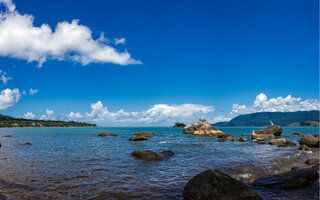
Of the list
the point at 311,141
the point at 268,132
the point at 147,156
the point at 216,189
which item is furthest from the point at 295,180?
the point at 268,132

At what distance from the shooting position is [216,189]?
8273 mm

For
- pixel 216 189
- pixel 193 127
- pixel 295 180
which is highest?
pixel 216 189

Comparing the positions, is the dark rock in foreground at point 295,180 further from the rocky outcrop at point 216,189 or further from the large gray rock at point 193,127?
the large gray rock at point 193,127

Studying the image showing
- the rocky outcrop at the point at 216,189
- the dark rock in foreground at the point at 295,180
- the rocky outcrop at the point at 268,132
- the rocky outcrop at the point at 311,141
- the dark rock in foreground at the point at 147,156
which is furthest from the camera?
the rocky outcrop at the point at 268,132

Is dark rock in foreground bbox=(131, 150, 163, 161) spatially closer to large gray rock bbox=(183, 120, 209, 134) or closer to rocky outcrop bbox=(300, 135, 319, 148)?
rocky outcrop bbox=(300, 135, 319, 148)

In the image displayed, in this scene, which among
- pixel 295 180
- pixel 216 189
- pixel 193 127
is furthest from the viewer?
pixel 193 127

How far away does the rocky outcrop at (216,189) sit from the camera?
8055 millimetres

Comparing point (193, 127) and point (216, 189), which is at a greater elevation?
point (216, 189)

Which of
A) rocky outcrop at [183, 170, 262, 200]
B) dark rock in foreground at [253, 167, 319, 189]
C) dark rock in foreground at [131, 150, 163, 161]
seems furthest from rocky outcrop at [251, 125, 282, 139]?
rocky outcrop at [183, 170, 262, 200]

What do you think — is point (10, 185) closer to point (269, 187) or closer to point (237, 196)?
point (237, 196)

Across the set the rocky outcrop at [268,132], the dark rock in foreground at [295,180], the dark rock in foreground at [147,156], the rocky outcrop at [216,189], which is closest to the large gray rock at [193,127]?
the rocky outcrop at [268,132]

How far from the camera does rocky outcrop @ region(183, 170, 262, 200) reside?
8.05m

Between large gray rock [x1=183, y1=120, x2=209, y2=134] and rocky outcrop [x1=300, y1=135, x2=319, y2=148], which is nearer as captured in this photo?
rocky outcrop [x1=300, y1=135, x2=319, y2=148]

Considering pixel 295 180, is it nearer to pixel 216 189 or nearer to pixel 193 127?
pixel 216 189
